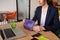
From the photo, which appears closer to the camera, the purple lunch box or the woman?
the purple lunch box

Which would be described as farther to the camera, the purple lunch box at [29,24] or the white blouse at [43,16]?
the white blouse at [43,16]

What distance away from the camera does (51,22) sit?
1817 millimetres

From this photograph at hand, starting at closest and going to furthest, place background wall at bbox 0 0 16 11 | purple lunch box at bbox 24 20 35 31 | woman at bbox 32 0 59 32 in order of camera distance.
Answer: purple lunch box at bbox 24 20 35 31, woman at bbox 32 0 59 32, background wall at bbox 0 0 16 11

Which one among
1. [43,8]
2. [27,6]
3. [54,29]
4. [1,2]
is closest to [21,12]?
[27,6]

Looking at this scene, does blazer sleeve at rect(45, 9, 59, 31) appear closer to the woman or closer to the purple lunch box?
the woman

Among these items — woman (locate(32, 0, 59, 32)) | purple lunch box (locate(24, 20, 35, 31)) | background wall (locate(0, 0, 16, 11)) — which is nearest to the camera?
purple lunch box (locate(24, 20, 35, 31))

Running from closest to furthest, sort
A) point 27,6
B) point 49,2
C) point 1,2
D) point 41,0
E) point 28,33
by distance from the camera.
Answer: point 28,33, point 41,0, point 49,2, point 1,2, point 27,6

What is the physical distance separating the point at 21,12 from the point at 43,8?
2.68m

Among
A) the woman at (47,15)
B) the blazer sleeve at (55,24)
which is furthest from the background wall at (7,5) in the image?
the blazer sleeve at (55,24)

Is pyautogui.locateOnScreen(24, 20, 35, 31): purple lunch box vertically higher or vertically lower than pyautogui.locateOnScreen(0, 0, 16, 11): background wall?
lower

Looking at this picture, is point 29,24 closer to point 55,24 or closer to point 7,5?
point 55,24

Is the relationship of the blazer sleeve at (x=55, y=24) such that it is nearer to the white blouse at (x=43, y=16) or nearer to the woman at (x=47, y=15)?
the woman at (x=47, y=15)

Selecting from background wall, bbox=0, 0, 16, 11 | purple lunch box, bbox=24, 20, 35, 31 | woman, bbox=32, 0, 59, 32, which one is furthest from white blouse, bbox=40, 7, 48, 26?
background wall, bbox=0, 0, 16, 11

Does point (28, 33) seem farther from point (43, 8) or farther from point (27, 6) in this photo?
point (27, 6)
